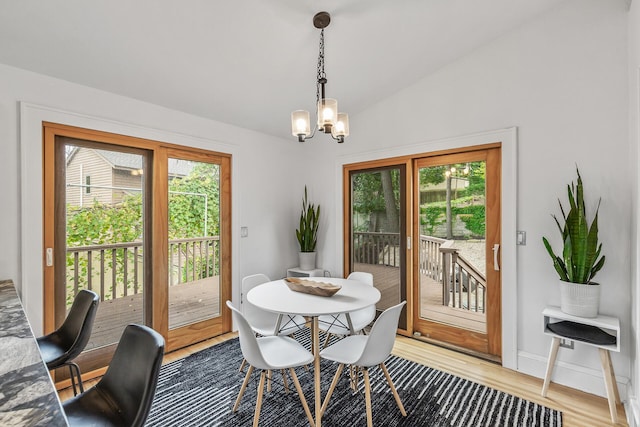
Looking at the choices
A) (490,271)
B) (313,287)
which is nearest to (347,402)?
(313,287)

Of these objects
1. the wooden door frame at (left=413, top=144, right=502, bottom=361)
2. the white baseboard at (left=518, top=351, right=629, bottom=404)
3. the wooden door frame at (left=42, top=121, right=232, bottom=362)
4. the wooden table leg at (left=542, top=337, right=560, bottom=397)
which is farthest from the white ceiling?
the white baseboard at (left=518, top=351, right=629, bottom=404)

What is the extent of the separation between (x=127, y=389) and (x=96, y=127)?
85.2 inches

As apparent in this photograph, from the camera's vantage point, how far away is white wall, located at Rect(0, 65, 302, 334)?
2.11 m

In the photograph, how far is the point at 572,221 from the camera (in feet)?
7.18

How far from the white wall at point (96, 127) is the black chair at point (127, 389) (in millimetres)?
1494

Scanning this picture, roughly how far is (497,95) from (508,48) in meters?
0.40

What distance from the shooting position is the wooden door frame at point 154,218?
226 cm

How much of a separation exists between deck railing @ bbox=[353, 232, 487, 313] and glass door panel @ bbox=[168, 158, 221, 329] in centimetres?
191

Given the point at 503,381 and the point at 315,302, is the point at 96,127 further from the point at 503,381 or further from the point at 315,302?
the point at 503,381

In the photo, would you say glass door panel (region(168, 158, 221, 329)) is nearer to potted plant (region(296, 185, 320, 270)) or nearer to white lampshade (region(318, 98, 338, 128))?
potted plant (region(296, 185, 320, 270))

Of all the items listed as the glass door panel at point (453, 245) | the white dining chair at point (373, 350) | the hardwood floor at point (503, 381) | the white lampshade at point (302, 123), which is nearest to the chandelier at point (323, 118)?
the white lampshade at point (302, 123)

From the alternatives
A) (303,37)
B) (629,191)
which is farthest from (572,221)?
(303,37)

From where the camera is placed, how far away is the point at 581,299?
2.17 m

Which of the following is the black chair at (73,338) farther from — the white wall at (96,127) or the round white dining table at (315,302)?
the round white dining table at (315,302)
